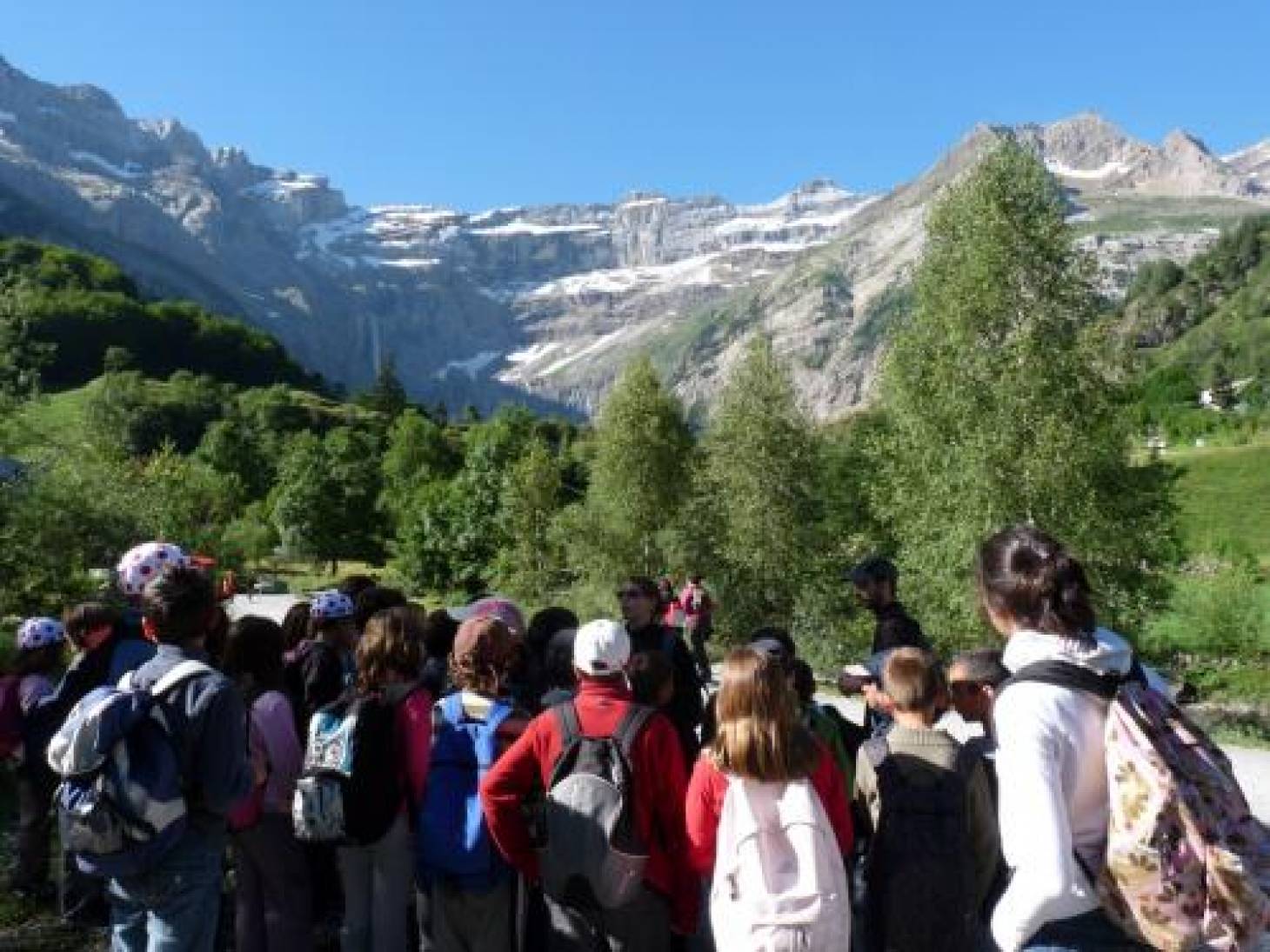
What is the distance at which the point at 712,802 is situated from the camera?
404 cm

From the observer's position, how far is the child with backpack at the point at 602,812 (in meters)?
4.14

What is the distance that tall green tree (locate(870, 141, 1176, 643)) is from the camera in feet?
67.7

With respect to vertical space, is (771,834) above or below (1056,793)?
below

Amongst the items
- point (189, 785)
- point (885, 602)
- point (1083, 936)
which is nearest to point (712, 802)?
point (1083, 936)

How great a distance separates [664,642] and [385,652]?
2778mm

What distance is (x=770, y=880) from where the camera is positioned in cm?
376

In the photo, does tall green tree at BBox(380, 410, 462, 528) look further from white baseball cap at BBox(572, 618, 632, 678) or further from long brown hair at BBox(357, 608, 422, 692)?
white baseball cap at BBox(572, 618, 632, 678)

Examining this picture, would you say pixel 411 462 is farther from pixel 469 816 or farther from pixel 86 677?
pixel 469 816

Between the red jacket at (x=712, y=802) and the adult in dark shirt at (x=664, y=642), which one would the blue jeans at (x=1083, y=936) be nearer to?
the red jacket at (x=712, y=802)

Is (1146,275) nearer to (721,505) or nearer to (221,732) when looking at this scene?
(721,505)

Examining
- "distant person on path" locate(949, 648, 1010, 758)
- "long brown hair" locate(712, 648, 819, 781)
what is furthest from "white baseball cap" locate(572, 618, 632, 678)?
"distant person on path" locate(949, 648, 1010, 758)

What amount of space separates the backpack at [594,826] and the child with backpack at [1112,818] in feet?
5.93

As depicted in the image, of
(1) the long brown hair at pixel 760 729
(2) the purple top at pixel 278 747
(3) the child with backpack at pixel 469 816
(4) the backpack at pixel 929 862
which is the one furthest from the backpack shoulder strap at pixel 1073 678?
(2) the purple top at pixel 278 747

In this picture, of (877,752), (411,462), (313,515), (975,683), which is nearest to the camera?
(877,752)
